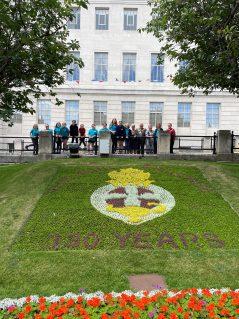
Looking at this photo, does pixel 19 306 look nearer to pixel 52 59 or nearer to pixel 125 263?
pixel 125 263

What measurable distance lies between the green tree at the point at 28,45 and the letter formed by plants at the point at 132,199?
13.8ft

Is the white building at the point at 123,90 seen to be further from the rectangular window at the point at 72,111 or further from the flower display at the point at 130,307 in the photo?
the flower display at the point at 130,307

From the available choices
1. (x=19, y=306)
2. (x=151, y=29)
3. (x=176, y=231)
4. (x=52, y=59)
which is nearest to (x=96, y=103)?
(x=151, y=29)

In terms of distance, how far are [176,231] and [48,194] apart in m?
4.53

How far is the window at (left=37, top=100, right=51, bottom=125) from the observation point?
1352 inches

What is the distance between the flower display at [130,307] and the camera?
4.95 meters

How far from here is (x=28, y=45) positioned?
12.0 meters

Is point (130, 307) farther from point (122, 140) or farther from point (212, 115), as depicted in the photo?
point (212, 115)

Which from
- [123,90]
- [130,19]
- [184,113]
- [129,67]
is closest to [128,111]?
[123,90]

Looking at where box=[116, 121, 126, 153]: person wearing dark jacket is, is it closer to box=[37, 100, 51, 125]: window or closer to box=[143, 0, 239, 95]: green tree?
box=[143, 0, 239, 95]: green tree

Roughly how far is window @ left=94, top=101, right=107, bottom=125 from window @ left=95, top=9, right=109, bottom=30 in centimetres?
721

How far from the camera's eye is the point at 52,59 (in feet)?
41.6

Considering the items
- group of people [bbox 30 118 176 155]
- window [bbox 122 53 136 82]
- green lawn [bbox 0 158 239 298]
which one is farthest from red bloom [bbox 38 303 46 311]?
window [bbox 122 53 136 82]

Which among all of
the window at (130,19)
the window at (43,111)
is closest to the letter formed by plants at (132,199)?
the window at (43,111)
